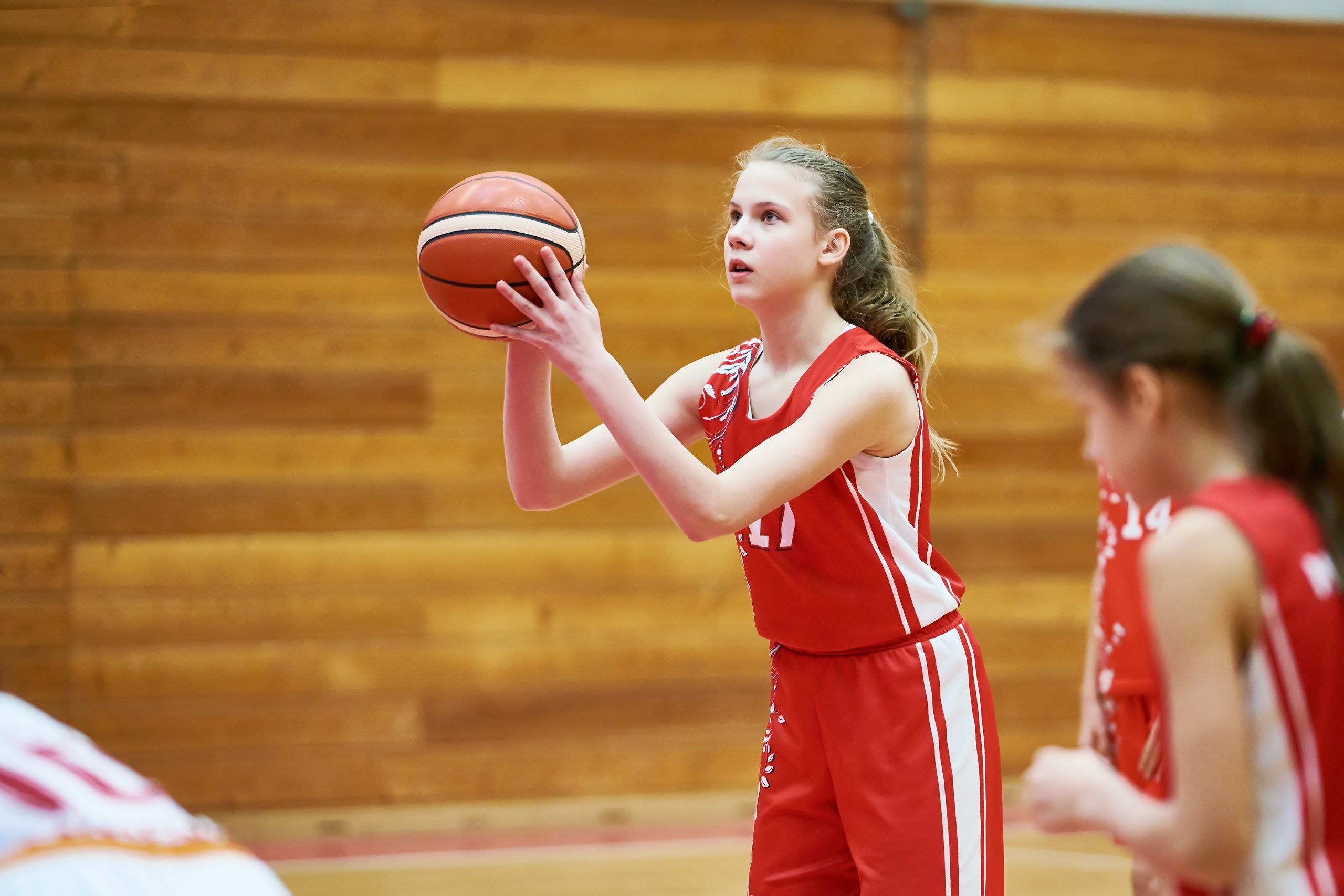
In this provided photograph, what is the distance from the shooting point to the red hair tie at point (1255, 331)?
152cm

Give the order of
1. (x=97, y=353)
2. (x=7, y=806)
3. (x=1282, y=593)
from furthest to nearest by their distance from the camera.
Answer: (x=97, y=353)
(x=1282, y=593)
(x=7, y=806)

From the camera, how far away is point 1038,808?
5.00 ft

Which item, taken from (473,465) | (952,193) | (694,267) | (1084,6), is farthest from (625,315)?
(1084,6)

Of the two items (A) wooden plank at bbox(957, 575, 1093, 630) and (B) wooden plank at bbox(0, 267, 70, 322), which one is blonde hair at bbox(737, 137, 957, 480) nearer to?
(A) wooden plank at bbox(957, 575, 1093, 630)

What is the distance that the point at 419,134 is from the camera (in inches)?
211

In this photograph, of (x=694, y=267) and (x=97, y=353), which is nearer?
(x=97, y=353)

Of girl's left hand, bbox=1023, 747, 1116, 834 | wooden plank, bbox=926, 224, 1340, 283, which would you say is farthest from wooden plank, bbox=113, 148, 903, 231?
girl's left hand, bbox=1023, 747, 1116, 834

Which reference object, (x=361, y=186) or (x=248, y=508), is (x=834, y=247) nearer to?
(x=361, y=186)

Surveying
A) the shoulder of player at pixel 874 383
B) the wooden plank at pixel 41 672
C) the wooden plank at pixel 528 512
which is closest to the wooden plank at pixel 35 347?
the wooden plank at pixel 41 672

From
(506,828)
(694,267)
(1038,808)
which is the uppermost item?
(694,267)

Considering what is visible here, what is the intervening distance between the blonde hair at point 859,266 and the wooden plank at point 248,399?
2.95 m

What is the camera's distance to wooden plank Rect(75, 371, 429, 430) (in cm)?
518

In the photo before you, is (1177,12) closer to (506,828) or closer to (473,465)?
(473,465)

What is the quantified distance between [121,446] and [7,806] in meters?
4.20
